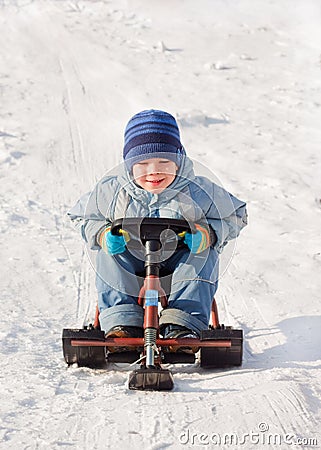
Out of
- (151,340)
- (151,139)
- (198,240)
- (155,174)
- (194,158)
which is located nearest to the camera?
(151,340)

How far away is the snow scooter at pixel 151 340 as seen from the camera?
12.0 feet

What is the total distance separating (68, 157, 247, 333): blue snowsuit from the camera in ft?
13.1

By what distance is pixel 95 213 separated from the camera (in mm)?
4098

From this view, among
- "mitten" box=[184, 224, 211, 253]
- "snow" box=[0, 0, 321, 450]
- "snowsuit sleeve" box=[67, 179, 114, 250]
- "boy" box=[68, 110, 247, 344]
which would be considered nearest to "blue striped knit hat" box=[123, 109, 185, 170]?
"boy" box=[68, 110, 247, 344]

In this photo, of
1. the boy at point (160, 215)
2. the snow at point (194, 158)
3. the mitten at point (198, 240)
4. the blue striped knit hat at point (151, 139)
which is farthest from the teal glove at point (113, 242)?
the snow at point (194, 158)

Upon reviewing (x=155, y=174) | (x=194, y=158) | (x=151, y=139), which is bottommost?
(x=194, y=158)

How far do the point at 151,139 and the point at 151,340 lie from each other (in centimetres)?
118

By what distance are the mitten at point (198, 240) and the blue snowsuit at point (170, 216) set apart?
3.8 inches

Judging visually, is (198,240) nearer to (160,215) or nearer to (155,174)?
(160,215)

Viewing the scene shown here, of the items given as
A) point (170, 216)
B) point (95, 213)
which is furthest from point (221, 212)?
point (95, 213)

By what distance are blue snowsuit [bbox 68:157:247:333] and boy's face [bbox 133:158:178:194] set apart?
5cm

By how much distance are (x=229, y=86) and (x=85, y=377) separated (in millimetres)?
7614

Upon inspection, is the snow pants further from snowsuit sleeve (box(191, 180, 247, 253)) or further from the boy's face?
the boy's face

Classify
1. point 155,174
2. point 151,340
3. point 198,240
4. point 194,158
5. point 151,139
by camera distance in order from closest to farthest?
point 151,340
point 198,240
point 155,174
point 151,139
point 194,158
